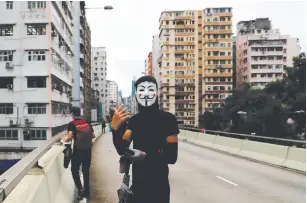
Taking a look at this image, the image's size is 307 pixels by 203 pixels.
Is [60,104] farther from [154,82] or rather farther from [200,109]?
[200,109]

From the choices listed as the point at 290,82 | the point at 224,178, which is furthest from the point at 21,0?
the point at 224,178

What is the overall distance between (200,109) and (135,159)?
395 ft

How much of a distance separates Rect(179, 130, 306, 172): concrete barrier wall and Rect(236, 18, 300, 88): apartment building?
95469 mm

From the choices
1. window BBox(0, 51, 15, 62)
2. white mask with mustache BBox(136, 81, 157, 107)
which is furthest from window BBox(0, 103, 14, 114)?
white mask with mustache BBox(136, 81, 157, 107)

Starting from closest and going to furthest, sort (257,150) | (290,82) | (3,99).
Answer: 1. (257,150)
2. (3,99)
3. (290,82)

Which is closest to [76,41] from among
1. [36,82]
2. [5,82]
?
[5,82]

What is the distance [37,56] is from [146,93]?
5098cm

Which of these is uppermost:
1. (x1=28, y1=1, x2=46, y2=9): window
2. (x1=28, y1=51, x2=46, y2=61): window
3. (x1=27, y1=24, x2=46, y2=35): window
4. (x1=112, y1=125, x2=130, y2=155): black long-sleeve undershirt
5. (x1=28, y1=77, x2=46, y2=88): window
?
(x1=28, y1=1, x2=46, y2=9): window

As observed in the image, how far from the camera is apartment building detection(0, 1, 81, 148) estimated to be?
5297 cm

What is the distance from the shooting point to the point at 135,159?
452cm

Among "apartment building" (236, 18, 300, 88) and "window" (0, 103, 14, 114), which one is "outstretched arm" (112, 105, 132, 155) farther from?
"apartment building" (236, 18, 300, 88)

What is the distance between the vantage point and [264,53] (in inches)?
4845

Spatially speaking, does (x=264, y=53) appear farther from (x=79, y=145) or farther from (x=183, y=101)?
(x=79, y=145)

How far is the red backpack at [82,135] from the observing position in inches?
330
